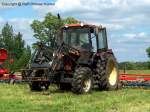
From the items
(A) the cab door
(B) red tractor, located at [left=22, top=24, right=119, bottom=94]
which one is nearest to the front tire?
(B) red tractor, located at [left=22, top=24, right=119, bottom=94]

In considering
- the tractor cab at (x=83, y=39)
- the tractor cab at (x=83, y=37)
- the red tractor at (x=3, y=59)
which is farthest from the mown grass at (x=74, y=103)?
the red tractor at (x=3, y=59)

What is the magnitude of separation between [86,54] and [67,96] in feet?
8.96

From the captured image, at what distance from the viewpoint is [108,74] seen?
20172mm

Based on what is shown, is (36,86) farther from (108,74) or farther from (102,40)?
(102,40)

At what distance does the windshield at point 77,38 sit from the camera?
19.5 metres

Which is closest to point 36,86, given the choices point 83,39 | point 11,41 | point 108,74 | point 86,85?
point 86,85

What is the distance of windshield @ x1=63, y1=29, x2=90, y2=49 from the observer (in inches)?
767

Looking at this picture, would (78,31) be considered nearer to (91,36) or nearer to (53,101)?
(91,36)

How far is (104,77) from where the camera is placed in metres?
19.6

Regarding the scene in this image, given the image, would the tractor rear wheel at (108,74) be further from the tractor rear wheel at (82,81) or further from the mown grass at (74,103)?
the mown grass at (74,103)

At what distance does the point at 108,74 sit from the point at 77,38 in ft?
6.18

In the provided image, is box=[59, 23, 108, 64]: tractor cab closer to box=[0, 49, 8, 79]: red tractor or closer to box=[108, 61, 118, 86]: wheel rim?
box=[108, 61, 118, 86]: wheel rim

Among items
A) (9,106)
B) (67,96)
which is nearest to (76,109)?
(9,106)

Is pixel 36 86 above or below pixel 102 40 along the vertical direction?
below
